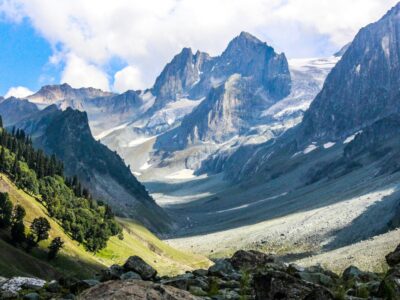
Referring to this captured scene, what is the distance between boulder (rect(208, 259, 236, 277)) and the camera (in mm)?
30025

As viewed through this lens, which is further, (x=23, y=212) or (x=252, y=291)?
(x=23, y=212)

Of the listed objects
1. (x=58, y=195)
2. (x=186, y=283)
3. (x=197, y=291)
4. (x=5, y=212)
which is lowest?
(x=197, y=291)

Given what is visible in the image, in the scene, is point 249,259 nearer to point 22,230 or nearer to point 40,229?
point 22,230

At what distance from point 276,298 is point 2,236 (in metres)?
87.3

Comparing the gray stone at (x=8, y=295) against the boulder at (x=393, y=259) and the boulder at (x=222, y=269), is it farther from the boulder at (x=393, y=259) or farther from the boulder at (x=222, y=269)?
the boulder at (x=393, y=259)

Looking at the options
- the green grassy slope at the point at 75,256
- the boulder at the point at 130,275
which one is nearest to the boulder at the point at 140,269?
the boulder at the point at 130,275

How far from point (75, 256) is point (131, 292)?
3878 inches

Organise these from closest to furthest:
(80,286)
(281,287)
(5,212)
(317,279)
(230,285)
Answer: (281,287)
(80,286)
(317,279)
(230,285)
(5,212)

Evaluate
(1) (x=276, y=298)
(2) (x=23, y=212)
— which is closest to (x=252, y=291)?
(1) (x=276, y=298)

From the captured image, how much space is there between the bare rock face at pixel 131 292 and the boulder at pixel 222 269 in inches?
496

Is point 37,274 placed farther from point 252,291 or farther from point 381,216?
point 381,216

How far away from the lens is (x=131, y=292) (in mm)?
16500

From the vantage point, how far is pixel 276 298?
803 inches

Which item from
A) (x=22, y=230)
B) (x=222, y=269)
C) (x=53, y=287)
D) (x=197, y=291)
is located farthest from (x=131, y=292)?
(x=22, y=230)
